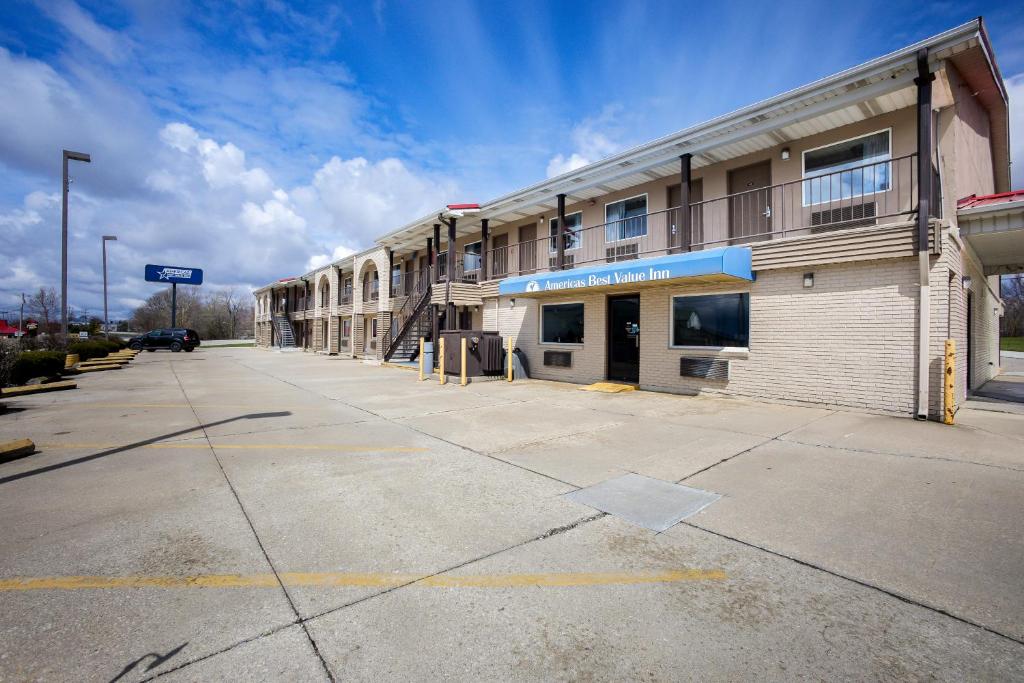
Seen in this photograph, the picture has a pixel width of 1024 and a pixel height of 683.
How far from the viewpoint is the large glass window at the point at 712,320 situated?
10359 mm

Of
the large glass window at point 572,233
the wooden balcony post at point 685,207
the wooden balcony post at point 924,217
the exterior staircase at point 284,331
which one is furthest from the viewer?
the exterior staircase at point 284,331

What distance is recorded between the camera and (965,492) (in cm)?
436

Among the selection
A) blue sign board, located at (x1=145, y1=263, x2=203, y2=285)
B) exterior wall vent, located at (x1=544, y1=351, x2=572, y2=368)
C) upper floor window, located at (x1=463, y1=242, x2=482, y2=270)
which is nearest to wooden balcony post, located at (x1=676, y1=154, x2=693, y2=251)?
exterior wall vent, located at (x1=544, y1=351, x2=572, y2=368)

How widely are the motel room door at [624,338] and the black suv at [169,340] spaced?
34344 millimetres

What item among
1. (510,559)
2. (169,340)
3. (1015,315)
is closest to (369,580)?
(510,559)

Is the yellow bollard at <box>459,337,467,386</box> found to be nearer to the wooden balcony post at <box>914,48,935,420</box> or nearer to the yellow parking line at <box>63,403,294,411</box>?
the yellow parking line at <box>63,403,294,411</box>

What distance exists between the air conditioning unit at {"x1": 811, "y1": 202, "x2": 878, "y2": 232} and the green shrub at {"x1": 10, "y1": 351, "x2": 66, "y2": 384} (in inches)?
812

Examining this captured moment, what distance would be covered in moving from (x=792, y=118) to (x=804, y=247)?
2688 mm

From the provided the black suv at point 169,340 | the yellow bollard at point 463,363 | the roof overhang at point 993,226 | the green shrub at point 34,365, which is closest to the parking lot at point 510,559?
the roof overhang at point 993,226

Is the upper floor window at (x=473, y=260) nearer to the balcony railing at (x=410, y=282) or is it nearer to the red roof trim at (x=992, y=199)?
the balcony railing at (x=410, y=282)

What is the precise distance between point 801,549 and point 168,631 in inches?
159

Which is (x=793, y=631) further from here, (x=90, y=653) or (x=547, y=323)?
(x=547, y=323)

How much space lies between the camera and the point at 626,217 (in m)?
14.0

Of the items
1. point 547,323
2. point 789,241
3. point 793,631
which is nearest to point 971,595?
point 793,631
